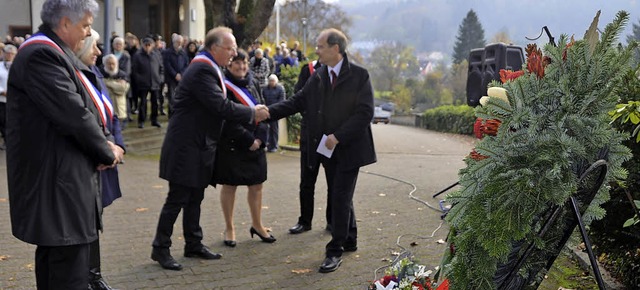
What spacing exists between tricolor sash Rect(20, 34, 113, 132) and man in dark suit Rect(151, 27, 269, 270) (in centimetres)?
125

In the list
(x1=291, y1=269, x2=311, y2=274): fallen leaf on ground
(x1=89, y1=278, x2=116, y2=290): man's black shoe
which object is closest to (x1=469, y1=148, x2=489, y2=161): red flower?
(x1=291, y1=269, x2=311, y2=274): fallen leaf on ground

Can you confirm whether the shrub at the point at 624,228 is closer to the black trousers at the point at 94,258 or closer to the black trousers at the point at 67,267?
the black trousers at the point at 67,267

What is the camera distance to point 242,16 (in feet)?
54.4

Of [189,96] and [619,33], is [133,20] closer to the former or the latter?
[189,96]

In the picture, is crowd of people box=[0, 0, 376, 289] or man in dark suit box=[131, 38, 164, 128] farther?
man in dark suit box=[131, 38, 164, 128]

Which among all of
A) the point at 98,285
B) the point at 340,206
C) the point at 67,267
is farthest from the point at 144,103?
the point at 67,267

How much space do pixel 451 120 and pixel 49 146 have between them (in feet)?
95.8

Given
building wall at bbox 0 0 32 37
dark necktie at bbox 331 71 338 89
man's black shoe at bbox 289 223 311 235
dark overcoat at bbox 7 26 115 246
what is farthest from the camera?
building wall at bbox 0 0 32 37

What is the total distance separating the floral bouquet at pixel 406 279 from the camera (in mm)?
3727

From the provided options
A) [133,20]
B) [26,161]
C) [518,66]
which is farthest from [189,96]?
[133,20]

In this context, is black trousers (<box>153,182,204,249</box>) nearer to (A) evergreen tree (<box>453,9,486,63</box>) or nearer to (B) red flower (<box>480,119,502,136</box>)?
(B) red flower (<box>480,119,502,136</box>)

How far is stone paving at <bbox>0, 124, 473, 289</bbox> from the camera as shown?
5531 mm

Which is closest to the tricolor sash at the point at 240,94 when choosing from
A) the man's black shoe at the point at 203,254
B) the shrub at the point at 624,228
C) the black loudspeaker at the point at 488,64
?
the man's black shoe at the point at 203,254

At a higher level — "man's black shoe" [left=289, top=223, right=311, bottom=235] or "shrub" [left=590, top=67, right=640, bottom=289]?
"shrub" [left=590, top=67, right=640, bottom=289]
